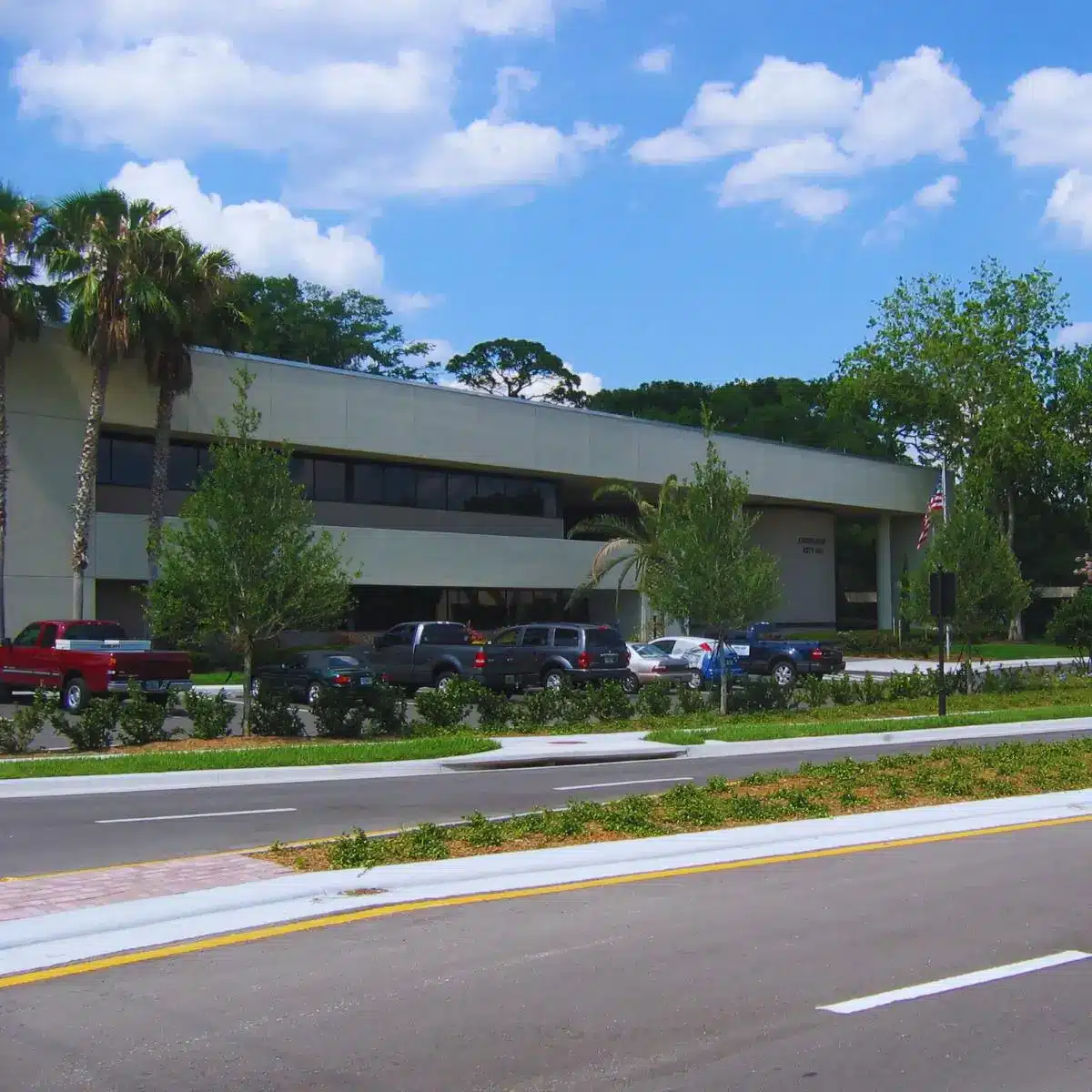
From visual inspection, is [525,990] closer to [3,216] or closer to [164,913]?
[164,913]

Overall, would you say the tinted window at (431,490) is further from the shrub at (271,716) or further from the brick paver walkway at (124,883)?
the brick paver walkway at (124,883)

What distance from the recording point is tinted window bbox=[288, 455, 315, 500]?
41.8m

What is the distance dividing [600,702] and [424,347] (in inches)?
2655

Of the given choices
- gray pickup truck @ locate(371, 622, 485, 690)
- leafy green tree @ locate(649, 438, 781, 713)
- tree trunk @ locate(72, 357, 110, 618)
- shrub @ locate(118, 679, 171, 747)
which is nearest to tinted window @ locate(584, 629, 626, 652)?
gray pickup truck @ locate(371, 622, 485, 690)

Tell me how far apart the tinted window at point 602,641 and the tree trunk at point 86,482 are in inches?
505

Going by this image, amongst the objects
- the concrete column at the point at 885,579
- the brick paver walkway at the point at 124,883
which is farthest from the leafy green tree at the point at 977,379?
the brick paver walkway at the point at 124,883

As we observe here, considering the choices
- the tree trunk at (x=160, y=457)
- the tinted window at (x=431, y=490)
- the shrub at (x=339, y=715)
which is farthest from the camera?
the tinted window at (x=431, y=490)

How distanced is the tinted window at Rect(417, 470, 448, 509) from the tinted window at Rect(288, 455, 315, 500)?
4283 mm

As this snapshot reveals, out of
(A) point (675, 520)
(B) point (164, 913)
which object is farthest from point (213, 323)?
(B) point (164, 913)

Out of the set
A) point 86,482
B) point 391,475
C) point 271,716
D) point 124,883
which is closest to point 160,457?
point 86,482

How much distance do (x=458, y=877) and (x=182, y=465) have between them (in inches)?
1238

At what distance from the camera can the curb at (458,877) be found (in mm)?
8086

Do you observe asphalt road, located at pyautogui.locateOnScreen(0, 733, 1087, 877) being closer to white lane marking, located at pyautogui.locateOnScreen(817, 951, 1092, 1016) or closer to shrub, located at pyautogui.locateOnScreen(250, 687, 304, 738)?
shrub, located at pyautogui.locateOnScreen(250, 687, 304, 738)

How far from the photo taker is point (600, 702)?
25.4 m
